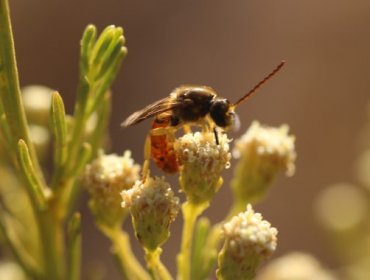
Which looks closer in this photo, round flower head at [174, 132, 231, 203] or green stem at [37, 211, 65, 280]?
round flower head at [174, 132, 231, 203]

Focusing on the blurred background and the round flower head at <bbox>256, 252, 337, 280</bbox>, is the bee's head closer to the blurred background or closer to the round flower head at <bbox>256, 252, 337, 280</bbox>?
the round flower head at <bbox>256, 252, 337, 280</bbox>

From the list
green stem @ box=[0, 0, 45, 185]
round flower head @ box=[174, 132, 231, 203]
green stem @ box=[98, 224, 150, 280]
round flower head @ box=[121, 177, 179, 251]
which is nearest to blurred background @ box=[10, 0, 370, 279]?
green stem @ box=[98, 224, 150, 280]

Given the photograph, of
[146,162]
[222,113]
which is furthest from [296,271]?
[146,162]

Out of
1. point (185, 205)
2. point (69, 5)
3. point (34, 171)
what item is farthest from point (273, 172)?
point (69, 5)

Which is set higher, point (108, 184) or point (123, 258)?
point (108, 184)

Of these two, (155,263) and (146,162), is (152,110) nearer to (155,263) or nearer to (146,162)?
(146,162)

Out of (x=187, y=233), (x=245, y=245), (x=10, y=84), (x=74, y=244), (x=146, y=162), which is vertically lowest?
(x=245, y=245)
